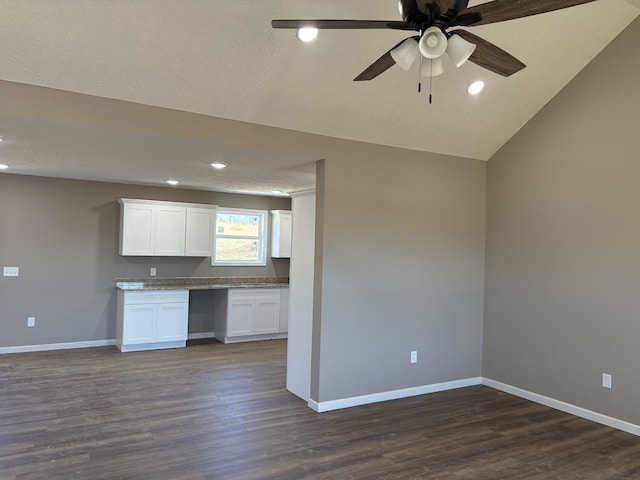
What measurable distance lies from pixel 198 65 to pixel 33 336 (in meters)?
4.81

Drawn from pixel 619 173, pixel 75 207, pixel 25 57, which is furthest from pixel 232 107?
pixel 75 207

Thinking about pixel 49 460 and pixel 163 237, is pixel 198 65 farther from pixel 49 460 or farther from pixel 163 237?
pixel 163 237

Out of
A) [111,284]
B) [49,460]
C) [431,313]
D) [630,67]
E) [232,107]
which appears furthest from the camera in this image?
[111,284]

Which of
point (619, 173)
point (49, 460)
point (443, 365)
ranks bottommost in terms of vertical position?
point (49, 460)

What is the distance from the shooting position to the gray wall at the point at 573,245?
12.5 ft

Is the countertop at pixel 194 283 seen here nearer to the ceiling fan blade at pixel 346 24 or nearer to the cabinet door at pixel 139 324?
the cabinet door at pixel 139 324

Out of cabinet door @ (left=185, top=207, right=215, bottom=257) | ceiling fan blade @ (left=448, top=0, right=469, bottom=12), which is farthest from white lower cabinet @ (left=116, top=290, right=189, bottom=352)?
ceiling fan blade @ (left=448, top=0, right=469, bottom=12)

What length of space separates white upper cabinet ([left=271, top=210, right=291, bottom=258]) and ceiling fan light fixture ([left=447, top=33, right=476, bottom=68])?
18.4 ft

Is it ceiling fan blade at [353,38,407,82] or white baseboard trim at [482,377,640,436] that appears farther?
white baseboard trim at [482,377,640,436]

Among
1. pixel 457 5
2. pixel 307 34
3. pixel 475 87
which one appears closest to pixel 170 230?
pixel 307 34

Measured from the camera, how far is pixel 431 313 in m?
4.68

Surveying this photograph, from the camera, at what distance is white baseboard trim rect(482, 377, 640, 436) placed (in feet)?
12.3

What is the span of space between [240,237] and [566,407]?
17.1 feet

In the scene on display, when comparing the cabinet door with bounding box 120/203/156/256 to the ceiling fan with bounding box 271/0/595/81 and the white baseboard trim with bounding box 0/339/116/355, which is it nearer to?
the white baseboard trim with bounding box 0/339/116/355
